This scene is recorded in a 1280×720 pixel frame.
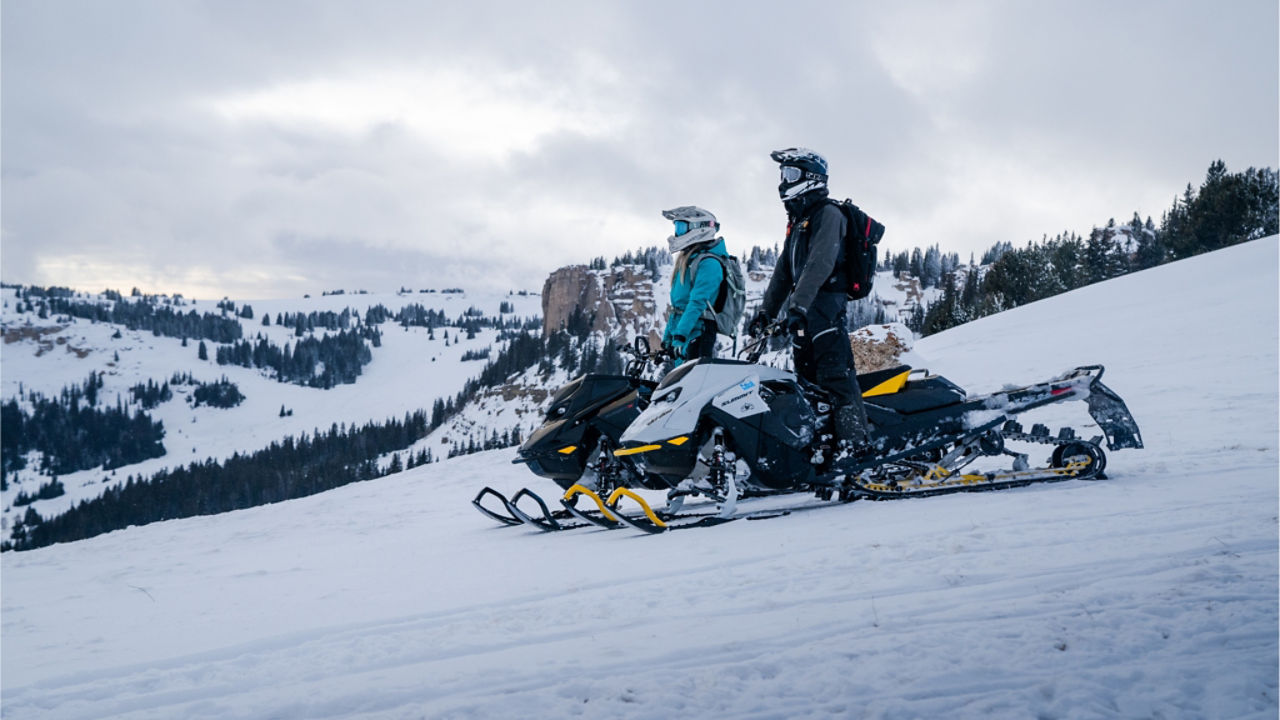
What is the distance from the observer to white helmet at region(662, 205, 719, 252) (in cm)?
573

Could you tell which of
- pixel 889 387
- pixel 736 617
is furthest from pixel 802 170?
pixel 736 617

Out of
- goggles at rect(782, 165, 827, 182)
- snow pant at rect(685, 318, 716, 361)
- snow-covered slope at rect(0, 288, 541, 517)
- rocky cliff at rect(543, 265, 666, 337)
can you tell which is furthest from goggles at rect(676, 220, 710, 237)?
rocky cliff at rect(543, 265, 666, 337)

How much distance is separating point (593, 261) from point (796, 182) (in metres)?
167

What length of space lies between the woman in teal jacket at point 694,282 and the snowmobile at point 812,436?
0.95 meters

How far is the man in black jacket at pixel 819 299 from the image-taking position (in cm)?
448

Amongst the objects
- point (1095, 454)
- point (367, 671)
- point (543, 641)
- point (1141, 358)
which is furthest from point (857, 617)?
point (1141, 358)

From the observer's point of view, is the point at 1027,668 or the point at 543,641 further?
the point at 543,641

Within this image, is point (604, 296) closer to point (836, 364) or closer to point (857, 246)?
point (857, 246)

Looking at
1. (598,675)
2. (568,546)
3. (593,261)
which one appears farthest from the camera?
(593,261)

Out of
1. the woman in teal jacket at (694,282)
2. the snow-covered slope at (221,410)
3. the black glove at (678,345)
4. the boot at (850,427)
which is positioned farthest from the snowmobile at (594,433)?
the snow-covered slope at (221,410)

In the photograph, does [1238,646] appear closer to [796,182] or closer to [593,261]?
[796,182]

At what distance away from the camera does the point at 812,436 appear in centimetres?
459

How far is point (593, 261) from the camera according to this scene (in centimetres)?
16925

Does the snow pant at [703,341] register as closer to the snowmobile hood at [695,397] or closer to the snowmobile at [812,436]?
the snowmobile at [812,436]
